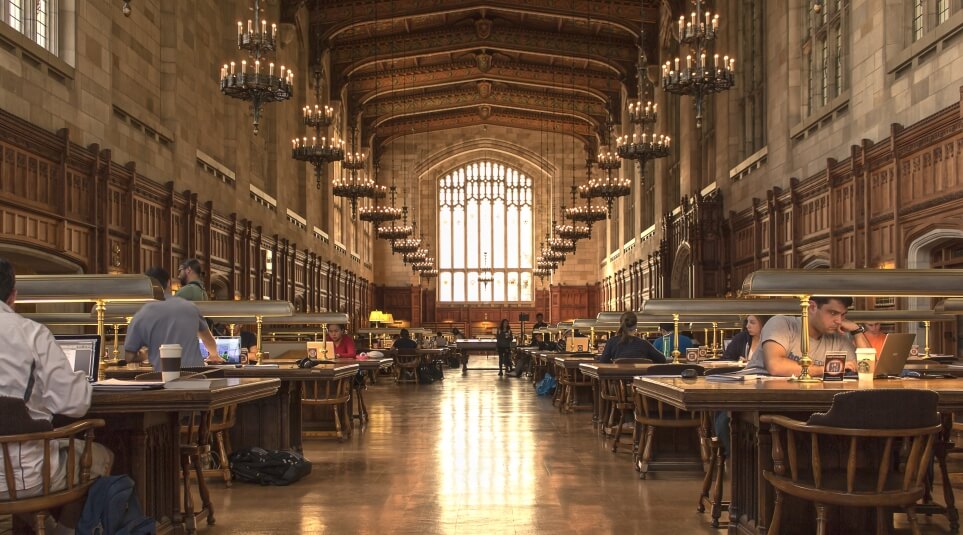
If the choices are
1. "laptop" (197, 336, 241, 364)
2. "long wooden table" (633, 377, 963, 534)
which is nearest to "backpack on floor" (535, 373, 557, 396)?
"laptop" (197, 336, 241, 364)

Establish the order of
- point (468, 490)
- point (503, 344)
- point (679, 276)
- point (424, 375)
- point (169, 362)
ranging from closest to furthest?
point (169, 362), point (468, 490), point (424, 375), point (503, 344), point (679, 276)

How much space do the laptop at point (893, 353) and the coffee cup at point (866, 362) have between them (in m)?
0.14

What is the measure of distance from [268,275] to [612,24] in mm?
11295

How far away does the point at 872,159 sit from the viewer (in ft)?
38.5

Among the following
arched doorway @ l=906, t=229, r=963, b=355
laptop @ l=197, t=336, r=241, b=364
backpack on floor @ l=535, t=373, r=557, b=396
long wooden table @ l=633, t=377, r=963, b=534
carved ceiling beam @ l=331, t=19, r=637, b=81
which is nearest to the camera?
long wooden table @ l=633, t=377, r=963, b=534

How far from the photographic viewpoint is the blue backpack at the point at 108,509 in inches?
147

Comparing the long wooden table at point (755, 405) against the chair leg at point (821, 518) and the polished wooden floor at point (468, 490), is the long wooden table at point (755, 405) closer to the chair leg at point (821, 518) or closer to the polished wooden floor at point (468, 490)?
the polished wooden floor at point (468, 490)

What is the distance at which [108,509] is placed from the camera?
3730mm

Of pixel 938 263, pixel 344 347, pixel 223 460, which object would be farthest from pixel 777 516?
pixel 344 347

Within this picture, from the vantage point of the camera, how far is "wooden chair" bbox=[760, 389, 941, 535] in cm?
389

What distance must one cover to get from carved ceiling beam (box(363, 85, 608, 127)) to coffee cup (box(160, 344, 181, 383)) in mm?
29567

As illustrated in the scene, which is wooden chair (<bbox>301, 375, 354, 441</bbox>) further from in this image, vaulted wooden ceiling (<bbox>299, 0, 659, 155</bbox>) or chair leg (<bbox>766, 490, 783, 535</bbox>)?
vaulted wooden ceiling (<bbox>299, 0, 659, 155</bbox>)

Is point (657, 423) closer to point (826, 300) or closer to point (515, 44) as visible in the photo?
point (826, 300)

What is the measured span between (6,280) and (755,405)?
9.96ft
